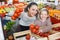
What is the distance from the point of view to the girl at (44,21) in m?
1.14

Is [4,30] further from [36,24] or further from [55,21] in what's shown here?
[55,21]

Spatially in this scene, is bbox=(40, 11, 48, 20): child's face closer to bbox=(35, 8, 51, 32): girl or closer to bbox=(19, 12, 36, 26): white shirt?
bbox=(35, 8, 51, 32): girl

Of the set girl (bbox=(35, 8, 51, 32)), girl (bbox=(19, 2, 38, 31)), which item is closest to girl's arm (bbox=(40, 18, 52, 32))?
girl (bbox=(35, 8, 51, 32))

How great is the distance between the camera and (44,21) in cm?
116

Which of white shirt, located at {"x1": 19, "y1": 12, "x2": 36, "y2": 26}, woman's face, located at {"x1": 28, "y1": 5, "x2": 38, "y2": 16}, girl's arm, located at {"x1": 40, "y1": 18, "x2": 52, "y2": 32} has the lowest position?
girl's arm, located at {"x1": 40, "y1": 18, "x2": 52, "y2": 32}

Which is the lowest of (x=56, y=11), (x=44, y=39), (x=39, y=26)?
(x=44, y=39)

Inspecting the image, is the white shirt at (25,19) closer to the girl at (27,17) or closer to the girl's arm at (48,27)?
the girl at (27,17)

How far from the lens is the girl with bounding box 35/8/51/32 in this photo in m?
1.14

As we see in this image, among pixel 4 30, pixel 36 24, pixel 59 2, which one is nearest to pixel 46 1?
pixel 59 2

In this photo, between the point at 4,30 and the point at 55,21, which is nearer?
the point at 4,30

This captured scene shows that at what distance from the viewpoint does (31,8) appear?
1.11m

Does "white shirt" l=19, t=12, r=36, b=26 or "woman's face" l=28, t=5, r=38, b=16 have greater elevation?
"woman's face" l=28, t=5, r=38, b=16

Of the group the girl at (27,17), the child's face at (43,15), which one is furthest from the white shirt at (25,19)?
the child's face at (43,15)

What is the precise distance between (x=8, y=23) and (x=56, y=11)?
17.0 inches
